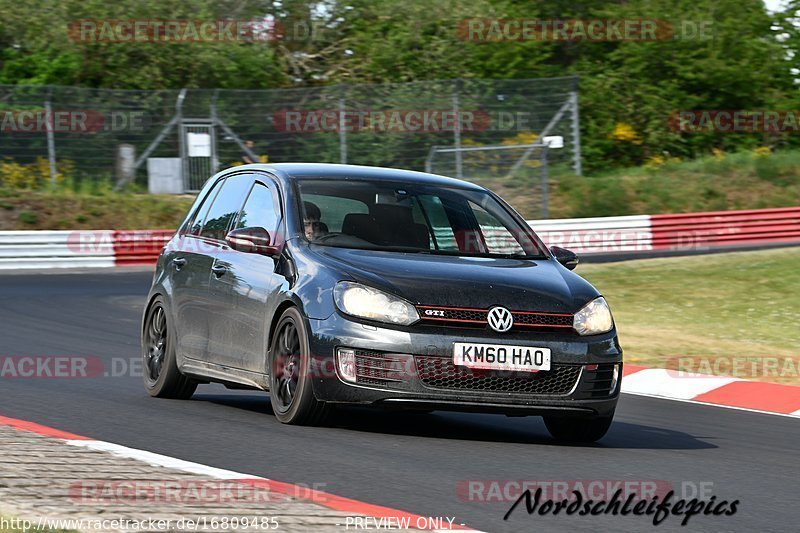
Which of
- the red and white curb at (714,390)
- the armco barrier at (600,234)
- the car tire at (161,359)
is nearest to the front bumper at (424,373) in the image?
the car tire at (161,359)

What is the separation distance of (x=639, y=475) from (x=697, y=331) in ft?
31.1

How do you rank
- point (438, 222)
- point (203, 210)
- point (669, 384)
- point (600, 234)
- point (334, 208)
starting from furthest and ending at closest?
point (600, 234), point (669, 384), point (203, 210), point (438, 222), point (334, 208)

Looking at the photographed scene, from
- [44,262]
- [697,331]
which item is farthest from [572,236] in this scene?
[697,331]

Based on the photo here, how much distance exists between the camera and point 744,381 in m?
12.2

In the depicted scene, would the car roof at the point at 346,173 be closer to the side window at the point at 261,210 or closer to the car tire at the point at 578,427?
the side window at the point at 261,210

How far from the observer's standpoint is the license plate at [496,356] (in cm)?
762

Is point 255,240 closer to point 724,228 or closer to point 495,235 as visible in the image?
point 495,235

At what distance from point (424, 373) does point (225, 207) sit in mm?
2546

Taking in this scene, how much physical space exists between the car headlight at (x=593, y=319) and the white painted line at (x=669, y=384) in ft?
12.0

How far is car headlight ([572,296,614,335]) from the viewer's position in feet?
26.1

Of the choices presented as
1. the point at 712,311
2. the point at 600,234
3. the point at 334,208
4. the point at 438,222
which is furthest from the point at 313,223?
the point at 600,234

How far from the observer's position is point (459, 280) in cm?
784

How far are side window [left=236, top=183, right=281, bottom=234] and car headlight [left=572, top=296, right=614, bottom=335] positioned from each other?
191 centimetres

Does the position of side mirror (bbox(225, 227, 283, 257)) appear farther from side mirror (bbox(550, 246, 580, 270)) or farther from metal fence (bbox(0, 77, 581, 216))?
metal fence (bbox(0, 77, 581, 216))
